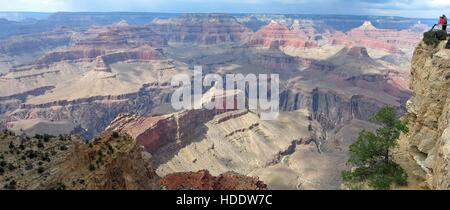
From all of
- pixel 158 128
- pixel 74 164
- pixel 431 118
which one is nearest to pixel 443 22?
pixel 431 118

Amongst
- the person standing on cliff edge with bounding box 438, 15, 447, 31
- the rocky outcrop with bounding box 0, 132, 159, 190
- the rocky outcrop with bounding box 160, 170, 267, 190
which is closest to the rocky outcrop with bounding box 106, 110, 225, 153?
the rocky outcrop with bounding box 160, 170, 267, 190

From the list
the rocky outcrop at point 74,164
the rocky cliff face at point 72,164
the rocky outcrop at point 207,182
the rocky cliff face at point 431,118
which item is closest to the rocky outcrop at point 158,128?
the rocky outcrop at point 207,182

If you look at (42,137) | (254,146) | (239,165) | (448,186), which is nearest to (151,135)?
(239,165)

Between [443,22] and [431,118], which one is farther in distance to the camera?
[443,22]

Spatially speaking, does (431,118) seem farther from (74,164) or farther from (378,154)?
(74,164)

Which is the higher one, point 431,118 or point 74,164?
point 431,118

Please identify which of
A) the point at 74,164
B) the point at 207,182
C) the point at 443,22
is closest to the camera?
the point at 74,164

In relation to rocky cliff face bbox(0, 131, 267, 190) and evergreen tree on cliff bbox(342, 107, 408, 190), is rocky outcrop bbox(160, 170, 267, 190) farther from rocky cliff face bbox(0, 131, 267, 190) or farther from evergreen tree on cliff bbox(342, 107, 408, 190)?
rocky cliff face bbox(0, 131, 267, 190)
